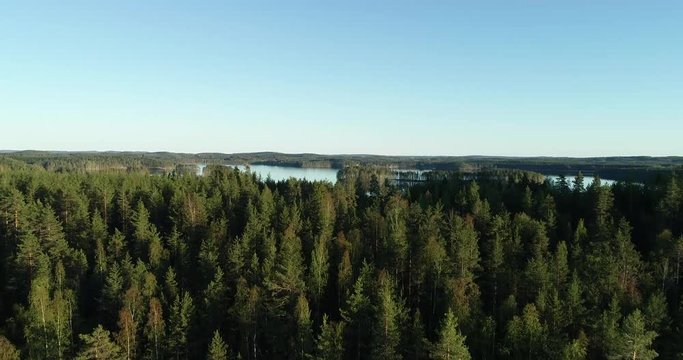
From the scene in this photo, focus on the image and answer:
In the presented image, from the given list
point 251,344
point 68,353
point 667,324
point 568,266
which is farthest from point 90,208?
point 667,324

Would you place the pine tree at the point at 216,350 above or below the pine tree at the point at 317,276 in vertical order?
below

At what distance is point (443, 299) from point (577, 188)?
56525 millimetres

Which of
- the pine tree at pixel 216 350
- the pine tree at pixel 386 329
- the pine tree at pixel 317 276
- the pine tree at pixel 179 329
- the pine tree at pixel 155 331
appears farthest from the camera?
the pine tree at pixel 317 276

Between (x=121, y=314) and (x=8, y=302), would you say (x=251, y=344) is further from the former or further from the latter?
(x=8, y=302)

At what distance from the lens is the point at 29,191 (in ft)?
300

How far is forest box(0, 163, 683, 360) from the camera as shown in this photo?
42.7m

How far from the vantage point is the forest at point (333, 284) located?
140ft

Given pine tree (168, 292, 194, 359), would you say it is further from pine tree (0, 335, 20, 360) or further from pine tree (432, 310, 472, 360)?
pine tree (432, 310, 472, 360)

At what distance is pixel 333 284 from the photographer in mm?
58438

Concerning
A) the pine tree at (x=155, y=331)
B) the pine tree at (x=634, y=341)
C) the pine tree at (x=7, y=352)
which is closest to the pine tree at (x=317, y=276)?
the pine tree at (x=155, y=331)

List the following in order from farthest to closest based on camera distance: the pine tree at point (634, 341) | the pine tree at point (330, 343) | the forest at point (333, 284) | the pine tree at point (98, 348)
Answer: the forest at point (333, 284), the pine tree at point (330, 343), the pine tree at point (98, 348), the pine tree at point (634, 341)

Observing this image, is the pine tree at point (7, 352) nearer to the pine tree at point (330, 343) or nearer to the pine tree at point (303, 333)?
the pine tree at point (303, 333)

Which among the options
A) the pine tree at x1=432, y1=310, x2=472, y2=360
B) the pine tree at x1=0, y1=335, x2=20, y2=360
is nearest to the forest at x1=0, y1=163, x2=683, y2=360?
the pine tree at x1=432, y1=310, x2=472, y2=360

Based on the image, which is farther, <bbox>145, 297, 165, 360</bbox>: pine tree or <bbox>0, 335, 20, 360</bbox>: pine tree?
<bbox>145, 297, 165, 360</bbox>: pine tree
